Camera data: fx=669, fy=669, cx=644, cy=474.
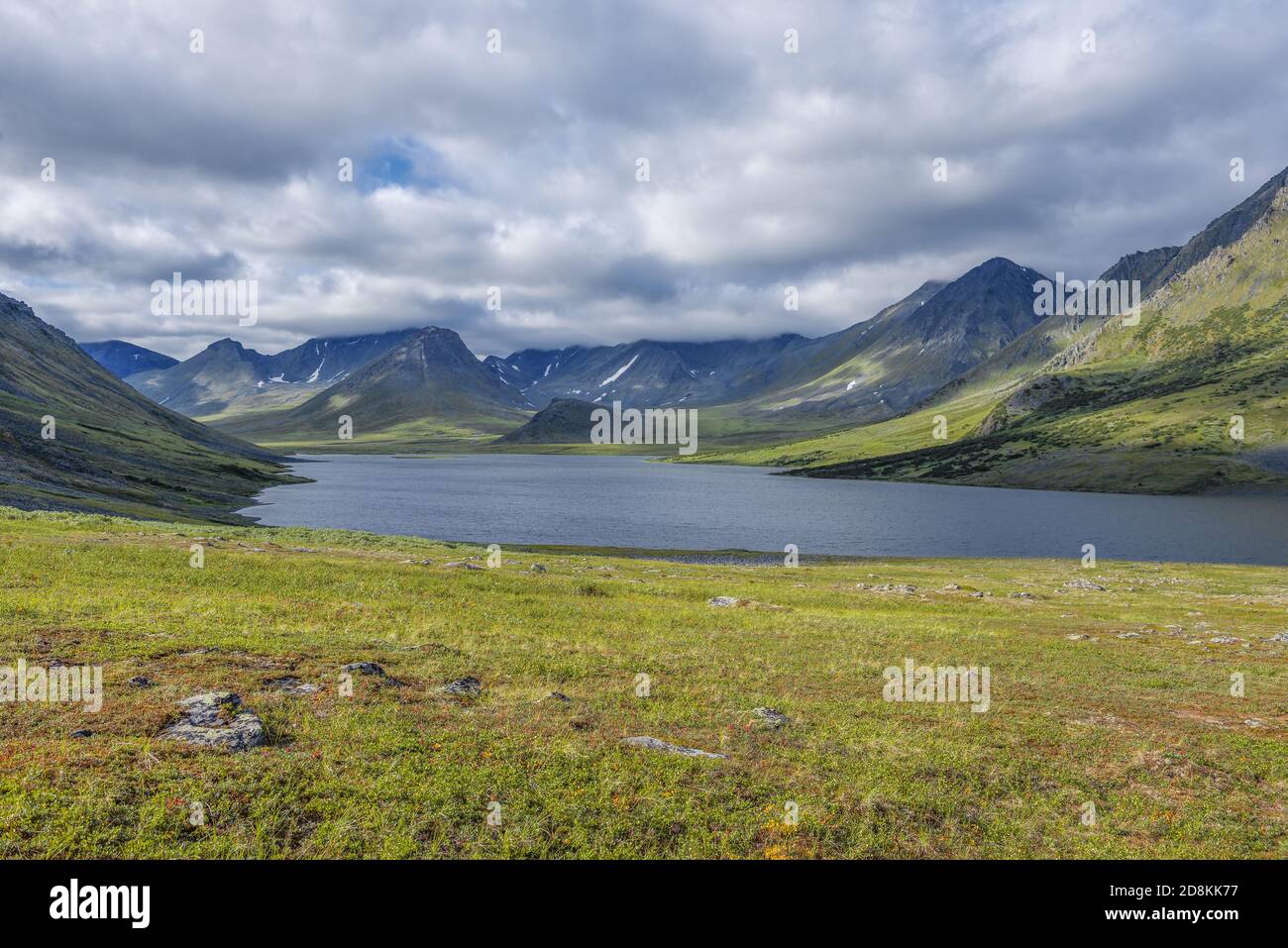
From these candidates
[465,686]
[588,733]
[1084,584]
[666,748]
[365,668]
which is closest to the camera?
[666,748]

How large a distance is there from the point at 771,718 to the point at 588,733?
6389 millimetres

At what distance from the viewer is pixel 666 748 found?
18859 mm

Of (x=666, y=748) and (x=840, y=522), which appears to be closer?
(x=666, y=748)

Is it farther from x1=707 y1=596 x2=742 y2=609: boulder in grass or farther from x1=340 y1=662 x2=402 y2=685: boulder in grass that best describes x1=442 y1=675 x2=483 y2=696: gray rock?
x1=707 y1=596 x2=742 y2=609: boulder in grass

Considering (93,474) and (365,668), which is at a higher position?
(93,474)

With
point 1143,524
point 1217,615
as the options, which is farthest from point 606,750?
point 1143,524

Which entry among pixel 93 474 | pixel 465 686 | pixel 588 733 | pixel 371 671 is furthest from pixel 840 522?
pixel 93 474

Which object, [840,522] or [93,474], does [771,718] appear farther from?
[93,474]

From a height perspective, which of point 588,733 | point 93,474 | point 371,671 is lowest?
point 588,733

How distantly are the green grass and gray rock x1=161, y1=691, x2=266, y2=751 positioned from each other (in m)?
0.51

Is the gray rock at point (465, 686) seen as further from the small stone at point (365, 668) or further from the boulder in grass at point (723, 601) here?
the boulder in grass at point (723, 601)

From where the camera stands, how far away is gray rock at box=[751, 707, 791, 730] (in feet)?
71.1

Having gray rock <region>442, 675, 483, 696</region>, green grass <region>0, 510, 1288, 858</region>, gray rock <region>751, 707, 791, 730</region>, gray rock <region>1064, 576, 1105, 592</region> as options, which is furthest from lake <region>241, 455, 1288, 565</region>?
gray rock <region>751, 707, 791, 730</region>
